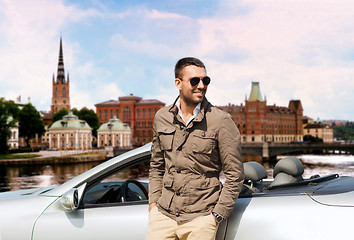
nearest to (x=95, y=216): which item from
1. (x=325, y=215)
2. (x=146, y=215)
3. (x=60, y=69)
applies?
(x=146, y=215)

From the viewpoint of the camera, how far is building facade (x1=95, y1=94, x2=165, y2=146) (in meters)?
123

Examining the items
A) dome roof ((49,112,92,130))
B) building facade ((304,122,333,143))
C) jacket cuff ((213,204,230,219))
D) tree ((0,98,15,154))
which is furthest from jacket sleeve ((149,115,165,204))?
building facade ((304,122,333,143))

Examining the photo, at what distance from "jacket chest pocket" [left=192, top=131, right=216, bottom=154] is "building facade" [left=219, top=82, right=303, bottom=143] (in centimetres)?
11566

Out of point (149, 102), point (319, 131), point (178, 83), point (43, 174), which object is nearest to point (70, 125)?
point (149, 102)

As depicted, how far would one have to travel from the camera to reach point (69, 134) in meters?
88.4

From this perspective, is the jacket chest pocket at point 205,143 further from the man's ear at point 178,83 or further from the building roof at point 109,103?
the building roof at point 109,103

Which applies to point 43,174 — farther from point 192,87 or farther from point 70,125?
point 70,125

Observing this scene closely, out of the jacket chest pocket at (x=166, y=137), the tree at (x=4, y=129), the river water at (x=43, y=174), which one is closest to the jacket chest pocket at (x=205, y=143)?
the jacket chest pocket at (x=166, y=137)

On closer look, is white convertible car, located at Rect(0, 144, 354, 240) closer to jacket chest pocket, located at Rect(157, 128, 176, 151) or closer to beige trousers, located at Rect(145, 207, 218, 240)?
beige trousers, located at Rect(145, 207, 218, 240)

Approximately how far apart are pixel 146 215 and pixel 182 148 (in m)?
0.61

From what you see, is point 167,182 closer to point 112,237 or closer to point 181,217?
point 181,217

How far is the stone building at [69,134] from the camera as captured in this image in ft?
289

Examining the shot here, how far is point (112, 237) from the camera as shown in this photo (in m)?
2.72

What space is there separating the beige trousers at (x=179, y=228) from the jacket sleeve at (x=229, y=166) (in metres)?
0.10
